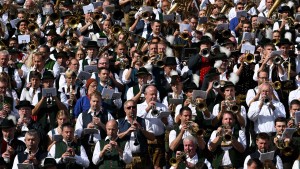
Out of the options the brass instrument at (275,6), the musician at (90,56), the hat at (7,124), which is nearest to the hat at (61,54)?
the musician at (90,56)

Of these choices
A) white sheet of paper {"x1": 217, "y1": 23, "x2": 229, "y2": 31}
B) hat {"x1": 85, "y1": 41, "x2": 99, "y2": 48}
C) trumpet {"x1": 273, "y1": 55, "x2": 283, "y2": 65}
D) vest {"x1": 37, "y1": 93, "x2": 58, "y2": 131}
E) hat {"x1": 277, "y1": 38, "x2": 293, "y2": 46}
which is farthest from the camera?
white sheet of paper {"x1": 217, "y1": 23, "x2": 229, "y2": 31}

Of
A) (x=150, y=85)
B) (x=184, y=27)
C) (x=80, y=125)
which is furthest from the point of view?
(x=184, y=27)

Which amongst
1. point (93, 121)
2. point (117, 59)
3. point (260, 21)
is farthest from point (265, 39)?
point (93, 121)

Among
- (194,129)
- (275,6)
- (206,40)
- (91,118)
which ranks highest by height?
(275,6)

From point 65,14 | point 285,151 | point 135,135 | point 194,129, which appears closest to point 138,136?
point 135,135

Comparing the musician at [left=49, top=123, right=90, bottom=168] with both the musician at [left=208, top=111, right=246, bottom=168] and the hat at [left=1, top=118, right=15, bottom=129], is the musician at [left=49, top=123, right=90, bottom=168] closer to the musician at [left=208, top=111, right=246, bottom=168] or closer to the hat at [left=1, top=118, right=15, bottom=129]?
the hat at [left=1, top=118, right=15, bottom=129]

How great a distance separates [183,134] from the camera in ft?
67.8

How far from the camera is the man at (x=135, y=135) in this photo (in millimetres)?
20766

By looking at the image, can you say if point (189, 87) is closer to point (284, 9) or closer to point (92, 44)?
point (92, 44)

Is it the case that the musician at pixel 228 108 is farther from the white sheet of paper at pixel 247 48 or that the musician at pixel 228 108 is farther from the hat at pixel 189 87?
the white sheet of paper at pixel 247 48

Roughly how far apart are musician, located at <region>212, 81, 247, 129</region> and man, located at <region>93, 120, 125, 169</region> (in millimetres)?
1865

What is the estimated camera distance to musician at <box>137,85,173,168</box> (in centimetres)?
2141

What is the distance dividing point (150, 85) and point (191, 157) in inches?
81.5

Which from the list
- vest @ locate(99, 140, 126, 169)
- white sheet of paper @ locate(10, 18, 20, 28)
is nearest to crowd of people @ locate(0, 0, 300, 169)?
vest @ locate(99, 140, 126, 169)
